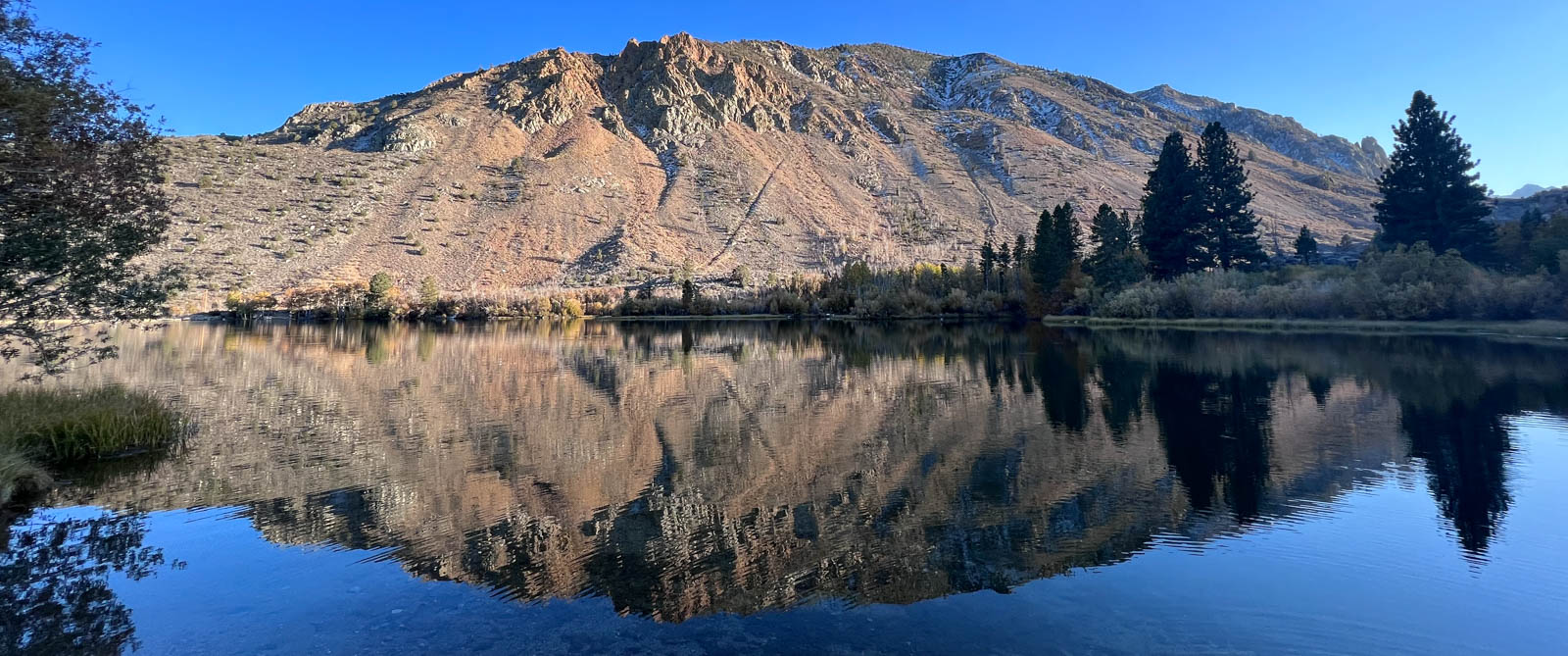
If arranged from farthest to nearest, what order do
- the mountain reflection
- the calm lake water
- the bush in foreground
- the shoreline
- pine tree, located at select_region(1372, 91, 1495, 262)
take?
1. pine tree, located at select_region(1372, 91, 1495, 262)
2. the bush in foreground
3. the shoreline
4. the mountain reflection
5. the calm lake water

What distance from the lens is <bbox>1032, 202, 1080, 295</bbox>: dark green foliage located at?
65562 mm

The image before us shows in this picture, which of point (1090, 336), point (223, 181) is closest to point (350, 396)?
point (1090, 336)

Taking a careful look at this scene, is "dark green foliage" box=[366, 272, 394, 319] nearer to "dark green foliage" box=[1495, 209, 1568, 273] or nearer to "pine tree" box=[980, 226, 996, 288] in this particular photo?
"pine tree" box=[980, 226, 996, 288]

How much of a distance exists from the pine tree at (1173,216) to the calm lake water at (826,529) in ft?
147

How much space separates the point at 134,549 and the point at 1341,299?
5901 cm

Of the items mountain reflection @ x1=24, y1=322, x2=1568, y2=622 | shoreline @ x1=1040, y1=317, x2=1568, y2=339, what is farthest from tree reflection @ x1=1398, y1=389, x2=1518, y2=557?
shoreline @ x1=1040, y1=317, x2=1568, y2=339

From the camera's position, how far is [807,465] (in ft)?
39.4

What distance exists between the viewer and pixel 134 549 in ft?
26.6

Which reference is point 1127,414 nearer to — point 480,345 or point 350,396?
point 350,396

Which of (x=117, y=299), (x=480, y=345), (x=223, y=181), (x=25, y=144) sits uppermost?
(x=223, y=181)

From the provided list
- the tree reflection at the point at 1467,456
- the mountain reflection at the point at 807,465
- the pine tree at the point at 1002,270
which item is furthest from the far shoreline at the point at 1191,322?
the tree reflection at the point at 1467,456

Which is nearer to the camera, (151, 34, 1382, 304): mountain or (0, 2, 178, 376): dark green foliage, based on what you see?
(0, 2, 178, 376): dark green foliage

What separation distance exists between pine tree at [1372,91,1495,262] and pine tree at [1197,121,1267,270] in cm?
900

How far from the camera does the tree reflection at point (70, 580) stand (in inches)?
226
